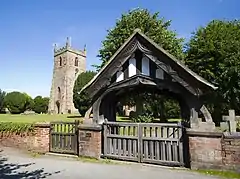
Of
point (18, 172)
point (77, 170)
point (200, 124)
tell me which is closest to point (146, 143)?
point (200, 124)

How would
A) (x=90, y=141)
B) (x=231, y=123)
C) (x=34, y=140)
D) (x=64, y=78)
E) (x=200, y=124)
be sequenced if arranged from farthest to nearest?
(x=64, y=78)
(x=34, y=140)
(x=90, y=141)
(x=231, y=123)
(x=200, y=124)

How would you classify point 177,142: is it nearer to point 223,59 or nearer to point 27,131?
point 27,131

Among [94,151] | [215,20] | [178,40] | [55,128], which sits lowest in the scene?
[94,151]

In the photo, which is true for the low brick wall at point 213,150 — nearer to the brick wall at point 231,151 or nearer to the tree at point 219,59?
the brick wall at point 231,151

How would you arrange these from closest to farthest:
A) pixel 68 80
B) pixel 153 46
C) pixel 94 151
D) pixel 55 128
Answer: pixel 153 46
pixel 94 151
pixel 55 128
pixel 68 80

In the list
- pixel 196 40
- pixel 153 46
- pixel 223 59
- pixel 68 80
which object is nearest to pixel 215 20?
pixel 196 40

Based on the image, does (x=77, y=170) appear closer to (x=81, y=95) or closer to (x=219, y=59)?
(x=219, y=59)

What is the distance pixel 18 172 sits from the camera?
7254 mm

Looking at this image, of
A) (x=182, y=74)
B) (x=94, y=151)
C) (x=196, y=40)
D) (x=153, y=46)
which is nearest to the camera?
(x=182, y=74)

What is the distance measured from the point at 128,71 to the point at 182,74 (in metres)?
1.92

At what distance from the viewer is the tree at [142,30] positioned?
2377 centimetres

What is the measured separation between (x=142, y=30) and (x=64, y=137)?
16.9m

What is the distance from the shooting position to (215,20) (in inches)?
1209

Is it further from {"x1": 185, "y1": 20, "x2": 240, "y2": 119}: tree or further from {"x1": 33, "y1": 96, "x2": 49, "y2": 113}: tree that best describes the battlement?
{"x1": 185, "y1": 20, "x2": 240, "y2": 119}: tree
